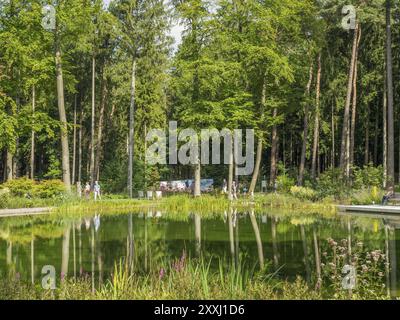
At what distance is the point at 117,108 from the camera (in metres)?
47.2

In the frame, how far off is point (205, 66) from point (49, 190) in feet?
38.1

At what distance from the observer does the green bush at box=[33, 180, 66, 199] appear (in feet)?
94.7

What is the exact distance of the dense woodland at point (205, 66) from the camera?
31547 mm

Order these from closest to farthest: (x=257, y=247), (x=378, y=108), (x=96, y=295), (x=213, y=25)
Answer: (x=96, y=295) → (x=257, y=247) → (x=213, y=25) → (x=378, y=108)

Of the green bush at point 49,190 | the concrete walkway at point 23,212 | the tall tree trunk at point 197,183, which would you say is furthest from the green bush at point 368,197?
the green bush at point 49,190

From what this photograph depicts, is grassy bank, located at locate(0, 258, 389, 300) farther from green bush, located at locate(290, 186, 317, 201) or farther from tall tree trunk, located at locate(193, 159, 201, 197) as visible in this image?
tall tree trunk, located at locate(193, 159, 201, 197)

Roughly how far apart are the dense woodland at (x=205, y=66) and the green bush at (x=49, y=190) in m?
0.90

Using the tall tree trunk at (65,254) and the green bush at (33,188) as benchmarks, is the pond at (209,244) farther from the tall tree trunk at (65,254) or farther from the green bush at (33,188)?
the green bush at (33,188)

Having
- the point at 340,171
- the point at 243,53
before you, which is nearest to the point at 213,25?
the point at 243,53

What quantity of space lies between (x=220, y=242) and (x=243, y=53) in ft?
73.7

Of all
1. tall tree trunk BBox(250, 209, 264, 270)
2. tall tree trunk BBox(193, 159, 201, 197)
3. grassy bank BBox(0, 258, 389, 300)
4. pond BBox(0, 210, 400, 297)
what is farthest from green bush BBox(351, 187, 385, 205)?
grassy bank BBox(0, 258, 389, 300)

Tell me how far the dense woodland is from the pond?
1023 centimetres

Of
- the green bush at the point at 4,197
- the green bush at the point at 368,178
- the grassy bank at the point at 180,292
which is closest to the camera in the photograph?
the grassy bank at the point at 180,292
